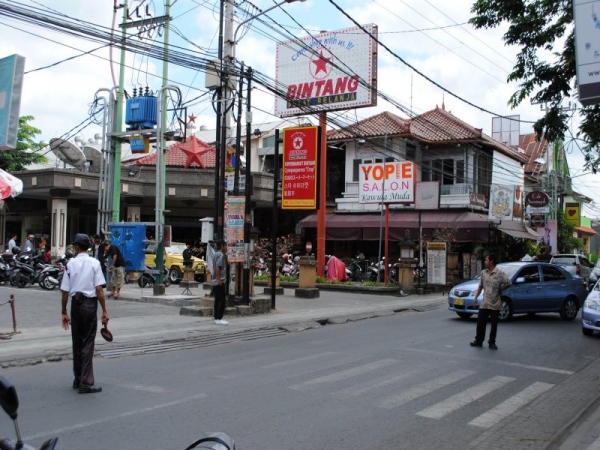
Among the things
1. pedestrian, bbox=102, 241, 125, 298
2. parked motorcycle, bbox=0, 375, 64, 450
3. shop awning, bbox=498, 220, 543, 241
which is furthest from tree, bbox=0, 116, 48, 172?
parked motorcycle, bbox=0, 375, 64, 450

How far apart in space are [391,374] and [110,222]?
14532 millimetres

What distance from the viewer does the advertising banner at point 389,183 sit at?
26500 millimetres

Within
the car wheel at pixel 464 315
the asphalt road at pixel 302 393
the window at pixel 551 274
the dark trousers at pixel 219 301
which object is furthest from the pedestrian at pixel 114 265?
the window at pixel 551 274

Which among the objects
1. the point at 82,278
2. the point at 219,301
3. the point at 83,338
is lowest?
the point at 219,301

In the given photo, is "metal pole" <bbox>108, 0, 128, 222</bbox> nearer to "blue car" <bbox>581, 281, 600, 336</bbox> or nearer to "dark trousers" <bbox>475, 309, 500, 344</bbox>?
"dark trousers" <bbox>475, 309, 500, 344</bbox>

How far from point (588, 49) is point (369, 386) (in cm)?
539

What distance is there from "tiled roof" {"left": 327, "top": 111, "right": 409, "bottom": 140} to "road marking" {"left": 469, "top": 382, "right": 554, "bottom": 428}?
26438 mm

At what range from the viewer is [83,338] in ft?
24.3

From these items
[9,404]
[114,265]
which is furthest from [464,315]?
[9,404]

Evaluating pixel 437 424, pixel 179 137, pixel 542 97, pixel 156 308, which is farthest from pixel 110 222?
pixel 437 424

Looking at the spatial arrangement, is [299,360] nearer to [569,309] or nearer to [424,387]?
[424,387]

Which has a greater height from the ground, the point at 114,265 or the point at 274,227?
the point at 274,227

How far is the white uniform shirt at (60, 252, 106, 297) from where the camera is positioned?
24.6 ft

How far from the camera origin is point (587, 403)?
744cm
